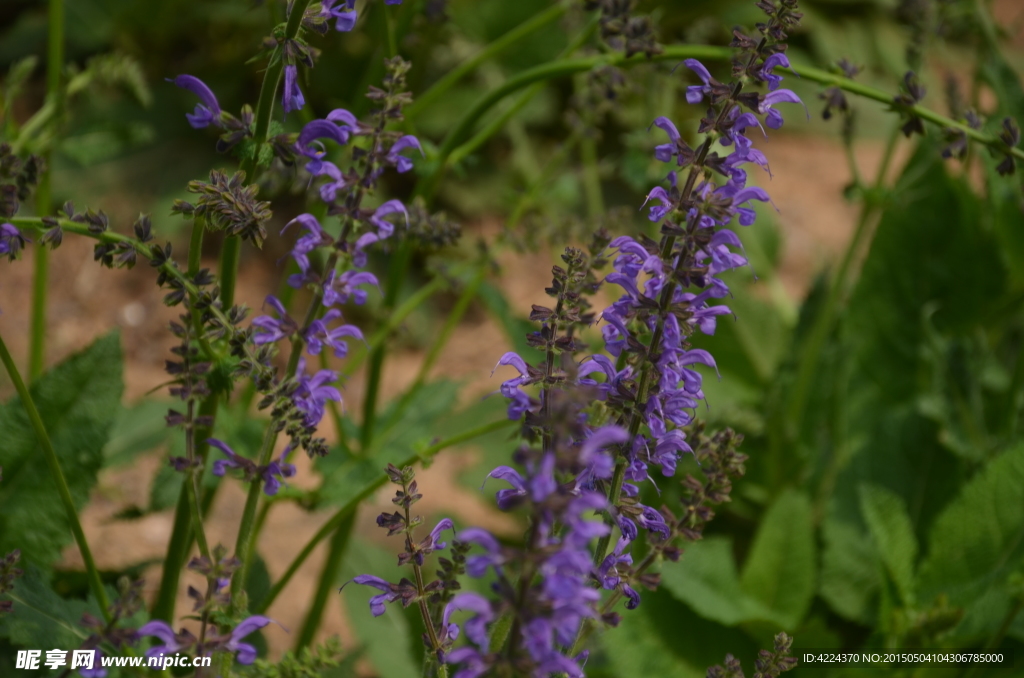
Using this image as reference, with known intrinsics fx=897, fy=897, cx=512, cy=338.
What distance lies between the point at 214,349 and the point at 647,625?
145cm

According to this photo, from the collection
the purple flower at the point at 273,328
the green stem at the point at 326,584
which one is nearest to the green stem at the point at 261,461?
the purple flower at the point at 273,328

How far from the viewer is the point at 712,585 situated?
242cm

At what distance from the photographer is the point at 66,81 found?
7.78 feet

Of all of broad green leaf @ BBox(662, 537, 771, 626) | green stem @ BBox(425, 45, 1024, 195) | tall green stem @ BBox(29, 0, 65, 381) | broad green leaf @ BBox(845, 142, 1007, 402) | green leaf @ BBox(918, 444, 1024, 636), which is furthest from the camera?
broad green leaf @ BBox(845, 142, 1007, 402)

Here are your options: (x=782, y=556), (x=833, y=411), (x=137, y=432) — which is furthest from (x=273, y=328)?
(x=833, y=411)

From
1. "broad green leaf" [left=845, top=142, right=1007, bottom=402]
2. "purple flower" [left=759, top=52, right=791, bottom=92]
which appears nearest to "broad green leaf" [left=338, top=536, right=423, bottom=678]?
"purple flower" [left=759, top=52, right=791, bottom=92]

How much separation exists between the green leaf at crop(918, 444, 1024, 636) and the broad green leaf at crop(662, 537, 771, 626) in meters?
0.50

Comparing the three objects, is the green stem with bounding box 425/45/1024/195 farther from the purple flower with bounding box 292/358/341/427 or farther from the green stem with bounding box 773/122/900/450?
the green stem with bounding box 773/122/900/450

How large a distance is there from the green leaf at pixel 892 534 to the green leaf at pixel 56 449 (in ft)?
6.18

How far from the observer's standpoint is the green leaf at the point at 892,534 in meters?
2.32

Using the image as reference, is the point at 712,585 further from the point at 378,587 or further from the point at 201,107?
the point at 201,107

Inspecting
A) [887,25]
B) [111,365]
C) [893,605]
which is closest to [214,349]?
[111,365]

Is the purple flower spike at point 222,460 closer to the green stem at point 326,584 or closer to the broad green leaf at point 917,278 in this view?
the green stem at point 326,584

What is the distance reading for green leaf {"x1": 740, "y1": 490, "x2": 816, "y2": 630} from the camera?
8.18 feet
